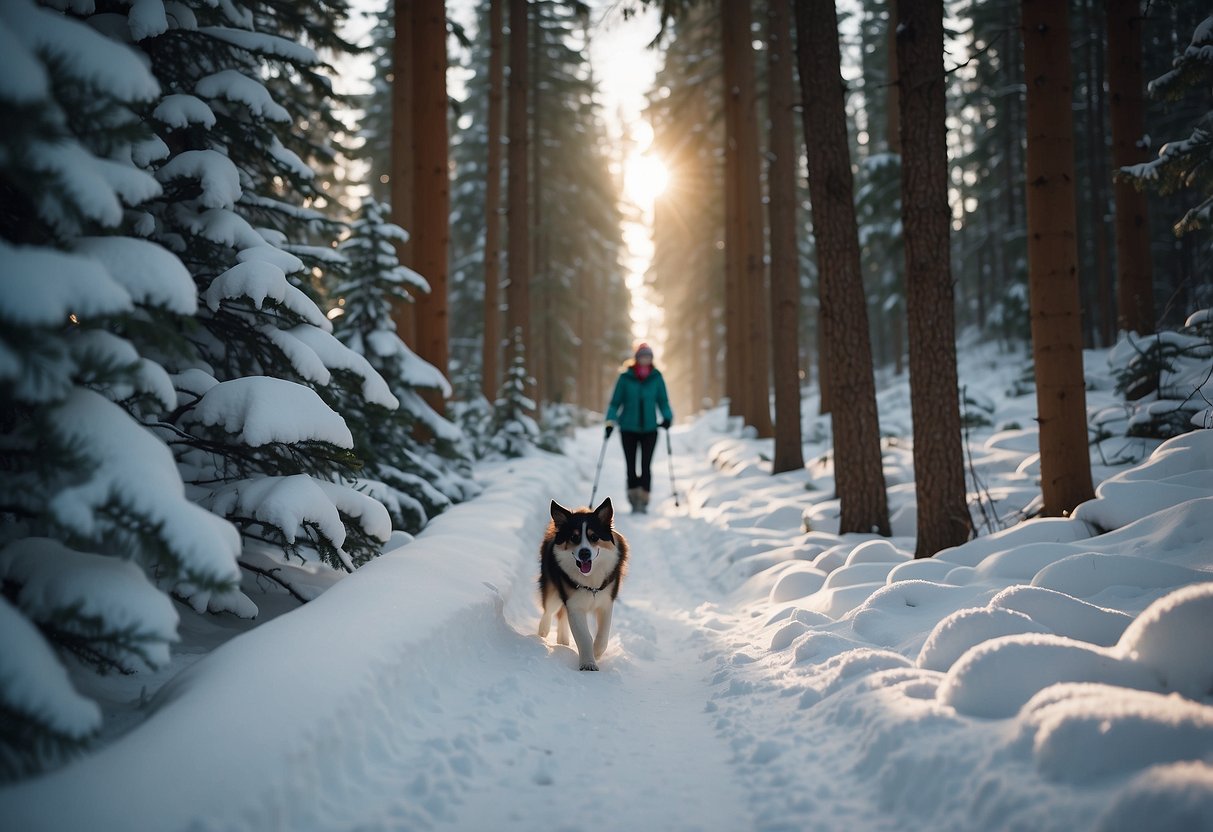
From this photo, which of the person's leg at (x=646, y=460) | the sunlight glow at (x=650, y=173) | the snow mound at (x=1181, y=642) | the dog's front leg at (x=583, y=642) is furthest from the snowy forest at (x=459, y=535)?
the sunlight glow at (x=650, y=173)

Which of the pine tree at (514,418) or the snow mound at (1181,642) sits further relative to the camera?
the pine tree at (514,418)

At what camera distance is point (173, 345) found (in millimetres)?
2676

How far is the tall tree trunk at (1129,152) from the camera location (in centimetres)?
980

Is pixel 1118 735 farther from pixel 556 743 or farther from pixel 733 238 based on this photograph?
pixel 733 238

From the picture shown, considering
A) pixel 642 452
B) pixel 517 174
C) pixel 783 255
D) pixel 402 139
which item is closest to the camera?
pixel 642 452

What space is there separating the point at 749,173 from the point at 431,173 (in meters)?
8.80

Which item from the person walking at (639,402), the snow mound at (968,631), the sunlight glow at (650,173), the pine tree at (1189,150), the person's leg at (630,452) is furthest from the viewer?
the sunlight glow at (650,173)

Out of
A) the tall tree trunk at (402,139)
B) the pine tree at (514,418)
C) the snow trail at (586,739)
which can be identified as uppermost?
the tall tree trunk at (402,139)

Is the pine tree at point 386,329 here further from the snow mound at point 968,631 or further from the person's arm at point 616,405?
the snow mound at point 968,631

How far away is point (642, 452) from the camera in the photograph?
10.9m

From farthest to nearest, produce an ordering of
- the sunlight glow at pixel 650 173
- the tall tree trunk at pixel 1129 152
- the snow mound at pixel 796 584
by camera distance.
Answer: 1. the sunlight glow at pixel 650 173
2. the tall tree trunk at pixel 1129 152
3. the snow mound at pixel 796 584

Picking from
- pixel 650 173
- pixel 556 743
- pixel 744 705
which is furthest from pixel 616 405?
pixel 650 173

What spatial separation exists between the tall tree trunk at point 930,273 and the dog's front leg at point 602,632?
3133 mm

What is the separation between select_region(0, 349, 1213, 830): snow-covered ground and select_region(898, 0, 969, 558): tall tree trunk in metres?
0.70
